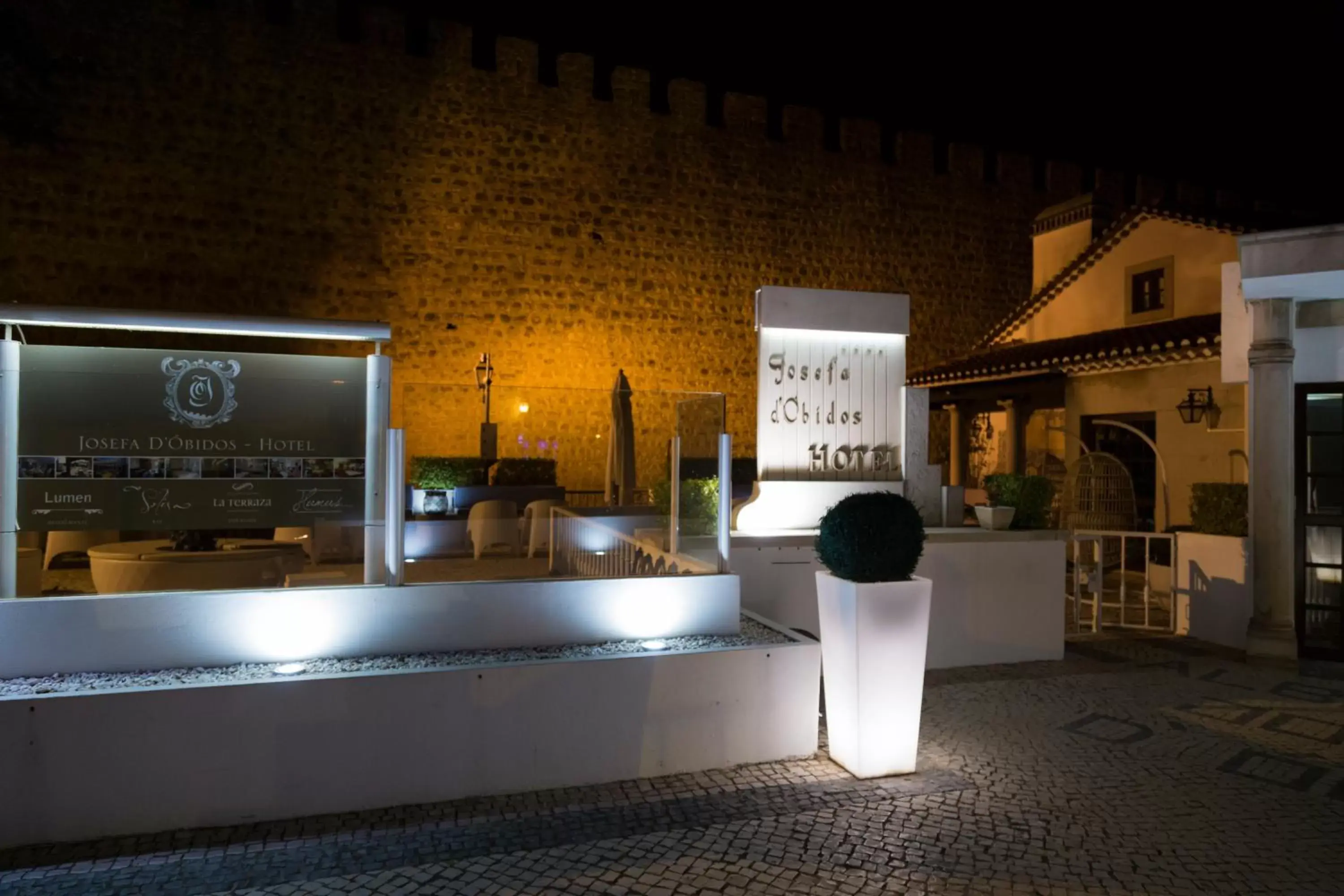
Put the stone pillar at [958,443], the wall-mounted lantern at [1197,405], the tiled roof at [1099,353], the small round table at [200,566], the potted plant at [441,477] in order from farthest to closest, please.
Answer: the stone pillar at [958,443] < the wall-mounted lantern at [1197,405] < the tiled roof at [1099,353] < the potted plant at [441,477] < the small round table at [200,566]

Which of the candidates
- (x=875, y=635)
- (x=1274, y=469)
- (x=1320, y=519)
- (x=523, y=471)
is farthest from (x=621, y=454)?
(x=1320, y=519)

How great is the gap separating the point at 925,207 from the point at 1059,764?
57.8 ft

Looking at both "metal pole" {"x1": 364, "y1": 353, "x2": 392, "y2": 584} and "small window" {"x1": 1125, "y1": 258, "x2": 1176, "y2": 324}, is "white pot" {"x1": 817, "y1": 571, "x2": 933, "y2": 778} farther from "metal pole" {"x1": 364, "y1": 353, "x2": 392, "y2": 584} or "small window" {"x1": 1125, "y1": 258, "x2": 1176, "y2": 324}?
"small window" {"x1": 1125, "y1": 258, "x2": 1176, "y2": 324}

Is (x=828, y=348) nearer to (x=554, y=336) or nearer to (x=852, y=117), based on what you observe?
Answer: (x=554, y=336)

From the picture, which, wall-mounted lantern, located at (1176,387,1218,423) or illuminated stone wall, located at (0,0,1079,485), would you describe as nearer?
wall-mounted lantern, located at (1176,387,1218,423)

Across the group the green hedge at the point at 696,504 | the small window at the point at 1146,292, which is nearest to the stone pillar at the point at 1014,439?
the small window at the point at 1146,292

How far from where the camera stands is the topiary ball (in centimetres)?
428

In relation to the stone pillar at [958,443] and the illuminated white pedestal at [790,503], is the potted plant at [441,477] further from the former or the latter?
the stone pillar at [958,443]

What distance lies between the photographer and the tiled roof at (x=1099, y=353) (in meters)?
9.95

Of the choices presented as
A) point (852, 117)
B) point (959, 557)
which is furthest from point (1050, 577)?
point (852, 117)

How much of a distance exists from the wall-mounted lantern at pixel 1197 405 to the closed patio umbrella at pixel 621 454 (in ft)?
24.7

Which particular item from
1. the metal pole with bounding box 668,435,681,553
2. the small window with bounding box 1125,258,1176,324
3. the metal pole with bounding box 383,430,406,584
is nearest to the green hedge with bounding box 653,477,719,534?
the metal pole with bounding box 668,435,681,553

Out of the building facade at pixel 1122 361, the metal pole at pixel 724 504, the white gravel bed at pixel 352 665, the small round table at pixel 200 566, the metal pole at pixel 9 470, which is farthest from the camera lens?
the building facade at pixel 1122 361

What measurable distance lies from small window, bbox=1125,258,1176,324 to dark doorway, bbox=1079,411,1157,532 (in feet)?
4.95
